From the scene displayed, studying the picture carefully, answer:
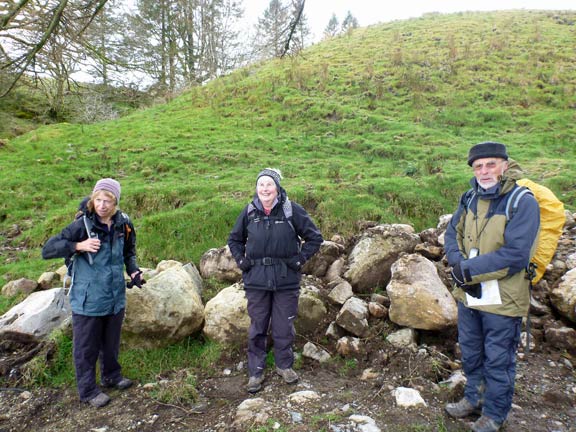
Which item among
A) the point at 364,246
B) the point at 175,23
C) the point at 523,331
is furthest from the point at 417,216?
the point at 175,23

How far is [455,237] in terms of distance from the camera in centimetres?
364

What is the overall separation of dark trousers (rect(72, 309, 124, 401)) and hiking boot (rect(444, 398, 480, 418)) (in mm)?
3562

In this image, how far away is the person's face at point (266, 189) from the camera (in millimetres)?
3980

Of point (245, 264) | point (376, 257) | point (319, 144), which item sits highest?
point (319, 144)

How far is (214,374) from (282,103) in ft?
43.8

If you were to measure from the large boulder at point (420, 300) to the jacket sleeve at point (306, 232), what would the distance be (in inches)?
51.9

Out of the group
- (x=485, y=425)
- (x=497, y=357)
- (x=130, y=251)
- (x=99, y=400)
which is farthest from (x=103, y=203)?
(x=485, y=425)

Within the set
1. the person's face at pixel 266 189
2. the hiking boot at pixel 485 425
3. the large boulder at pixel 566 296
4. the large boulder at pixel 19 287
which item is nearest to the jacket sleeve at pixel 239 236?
the person's face at pixel 266 189

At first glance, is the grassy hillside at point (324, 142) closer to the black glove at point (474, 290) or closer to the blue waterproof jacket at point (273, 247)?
the blue waterproof jacket at point (273, 247)

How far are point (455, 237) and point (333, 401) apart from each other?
80.2 inches

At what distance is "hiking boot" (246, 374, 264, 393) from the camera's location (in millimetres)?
4023

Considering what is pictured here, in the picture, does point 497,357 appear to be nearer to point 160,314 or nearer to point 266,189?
point 266,189

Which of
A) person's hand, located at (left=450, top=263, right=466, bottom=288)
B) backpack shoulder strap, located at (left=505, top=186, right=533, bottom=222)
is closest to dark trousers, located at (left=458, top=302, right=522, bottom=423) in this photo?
person's hand, located at (left=450, top=263, right=466, bottom=288)

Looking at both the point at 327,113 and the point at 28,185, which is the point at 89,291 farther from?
the point at 327,113
